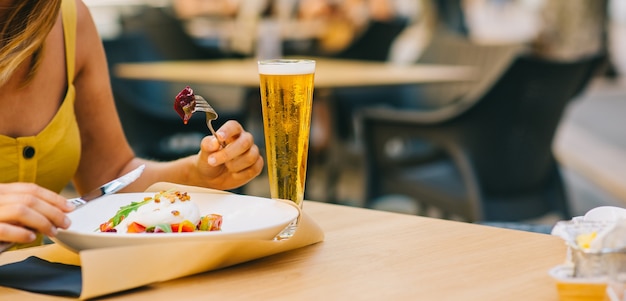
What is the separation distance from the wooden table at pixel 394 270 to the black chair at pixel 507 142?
5.59ft

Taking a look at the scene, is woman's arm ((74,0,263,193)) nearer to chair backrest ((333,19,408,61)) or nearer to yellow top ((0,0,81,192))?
yellow top ((0,0,81,192))

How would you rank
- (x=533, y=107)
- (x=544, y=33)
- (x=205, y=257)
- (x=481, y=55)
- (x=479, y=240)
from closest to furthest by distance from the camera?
1. (x=205, y=257)
2. (x=479, y=240)
3. (x=533, y=107)
4. (x=481, y=55)
5. (x=544, y=33)

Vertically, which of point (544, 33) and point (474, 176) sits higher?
point (474, 176)

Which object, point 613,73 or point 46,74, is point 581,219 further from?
point 613,73

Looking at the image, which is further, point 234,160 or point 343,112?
point 343,112

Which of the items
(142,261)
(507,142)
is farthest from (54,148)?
(507,142)

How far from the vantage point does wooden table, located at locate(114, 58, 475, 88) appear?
12.8 feet

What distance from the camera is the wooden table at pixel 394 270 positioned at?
3.02ft

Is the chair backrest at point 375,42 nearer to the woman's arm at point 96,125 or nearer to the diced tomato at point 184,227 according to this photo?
the woman's arm at point 96,125

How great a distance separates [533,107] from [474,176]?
293 mm

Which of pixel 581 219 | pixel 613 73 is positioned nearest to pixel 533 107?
pixel 581 219

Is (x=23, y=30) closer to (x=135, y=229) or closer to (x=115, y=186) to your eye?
(x=115, y=186)

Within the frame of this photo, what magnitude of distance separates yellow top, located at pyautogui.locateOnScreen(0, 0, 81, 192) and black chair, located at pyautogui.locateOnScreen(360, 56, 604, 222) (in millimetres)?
1536

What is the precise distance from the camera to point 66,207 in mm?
983
